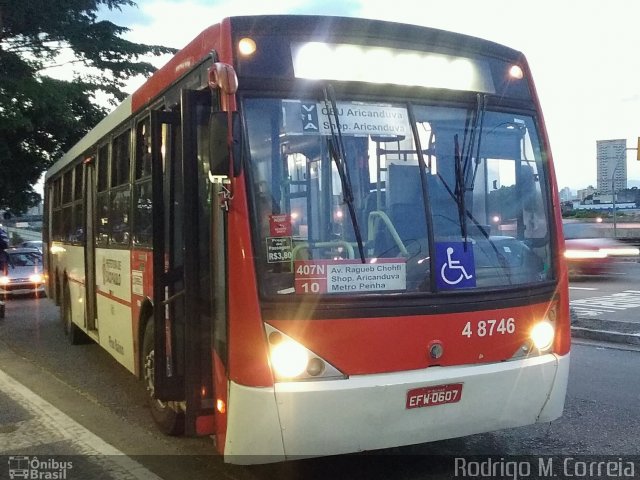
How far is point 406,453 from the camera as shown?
5.51m

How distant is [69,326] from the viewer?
10984mm

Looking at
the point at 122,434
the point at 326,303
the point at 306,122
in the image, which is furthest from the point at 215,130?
the point at 122,434

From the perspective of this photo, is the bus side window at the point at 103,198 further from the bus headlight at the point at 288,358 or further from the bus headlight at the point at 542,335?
the bus headlight at the point at 542,335

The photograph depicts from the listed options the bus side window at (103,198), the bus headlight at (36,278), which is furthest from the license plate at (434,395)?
the bus headlight at (36,278)

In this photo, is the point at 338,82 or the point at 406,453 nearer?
the point at 338,82

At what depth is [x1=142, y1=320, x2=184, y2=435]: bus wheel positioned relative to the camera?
582cm

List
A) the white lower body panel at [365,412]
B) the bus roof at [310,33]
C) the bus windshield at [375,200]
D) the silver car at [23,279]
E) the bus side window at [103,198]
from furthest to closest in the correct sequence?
the silver car at [23,279] < the bus side window at [103,198] < the bus roof at [310,33] < the bus windshield at [375,200] < the white lower body panel at [365,412]

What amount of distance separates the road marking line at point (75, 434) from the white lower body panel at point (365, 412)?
4.15 feet

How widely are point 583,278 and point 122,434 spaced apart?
1516 cm

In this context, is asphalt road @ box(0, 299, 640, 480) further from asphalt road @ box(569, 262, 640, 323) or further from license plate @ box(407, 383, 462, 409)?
asphalt road @ box(569, 262, 640, 323)

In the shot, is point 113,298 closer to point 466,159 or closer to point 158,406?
point 158,406

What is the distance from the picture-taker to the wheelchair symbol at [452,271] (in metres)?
4.57

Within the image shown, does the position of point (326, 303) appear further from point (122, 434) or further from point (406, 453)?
point (122, 434)

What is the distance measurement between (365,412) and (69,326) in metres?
7.87
